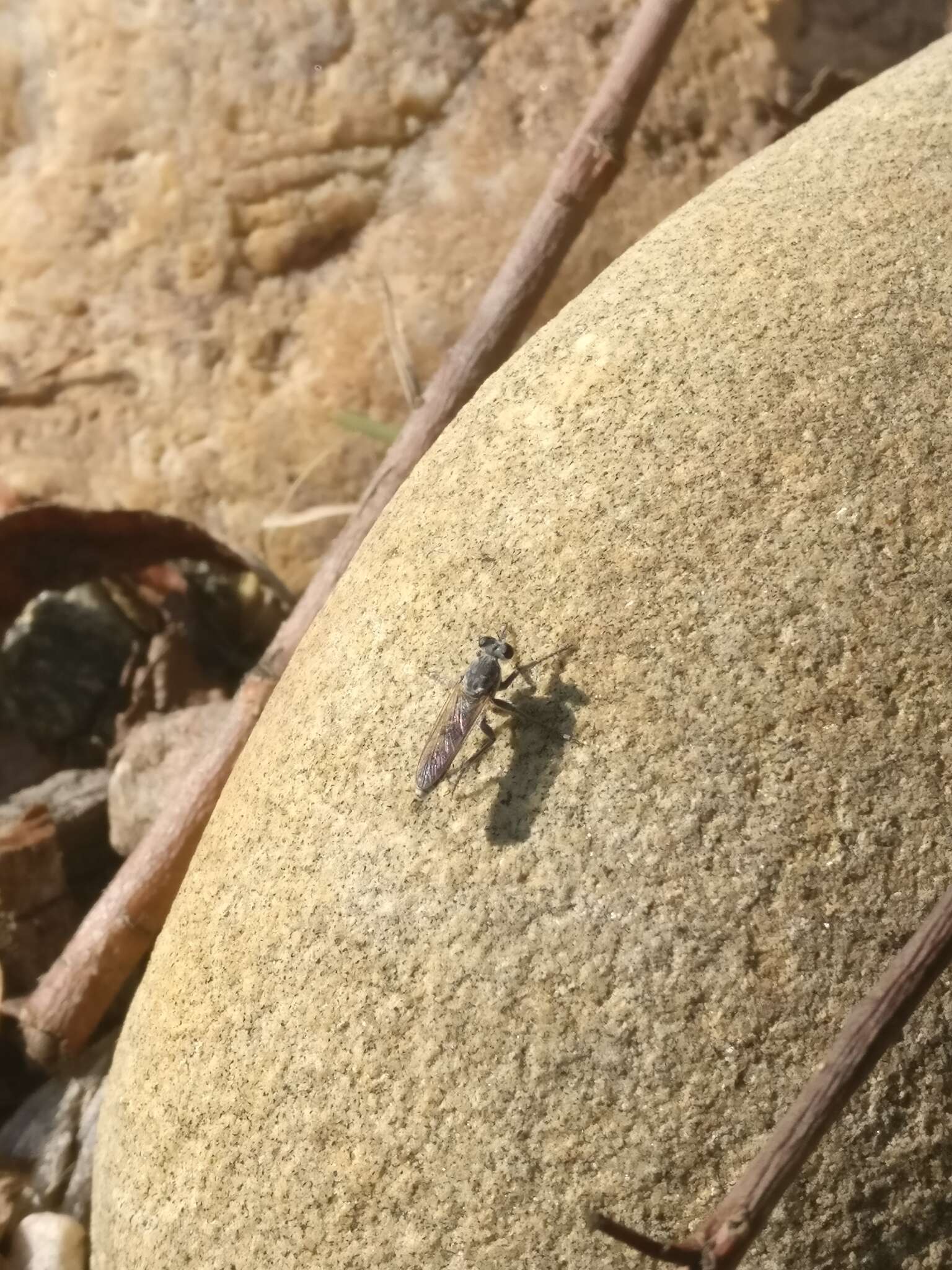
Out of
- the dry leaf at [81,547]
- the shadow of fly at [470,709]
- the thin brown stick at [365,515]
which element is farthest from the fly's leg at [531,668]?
the dry leaf at [81,547]

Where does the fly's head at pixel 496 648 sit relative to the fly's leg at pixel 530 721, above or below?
above

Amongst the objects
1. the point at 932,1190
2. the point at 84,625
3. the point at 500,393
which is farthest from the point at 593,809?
the point at 84,625

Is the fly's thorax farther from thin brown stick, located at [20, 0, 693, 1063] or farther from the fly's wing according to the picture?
thin brown stick, located at [20, 0, 693, 1063]

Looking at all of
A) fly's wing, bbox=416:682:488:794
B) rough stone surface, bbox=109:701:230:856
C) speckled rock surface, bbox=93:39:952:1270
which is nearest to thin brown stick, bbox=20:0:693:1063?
rough stone surface, bbox=109:701:230:856

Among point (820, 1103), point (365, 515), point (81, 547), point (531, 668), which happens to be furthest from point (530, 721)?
point (81, 547)

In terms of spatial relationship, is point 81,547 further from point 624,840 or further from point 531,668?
point 624,840

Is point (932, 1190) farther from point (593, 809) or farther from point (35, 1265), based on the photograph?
point (35, 1265)

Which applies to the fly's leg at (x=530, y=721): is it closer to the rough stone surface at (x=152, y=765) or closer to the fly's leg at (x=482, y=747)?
the fly's leg at (x=482, y=747)
